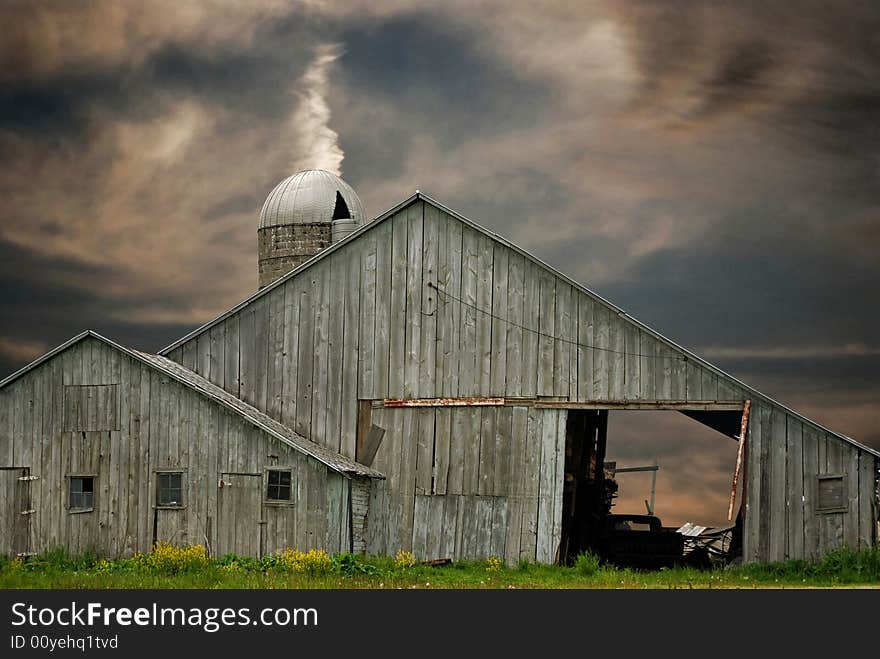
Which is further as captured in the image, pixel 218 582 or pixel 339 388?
pixel 339 388

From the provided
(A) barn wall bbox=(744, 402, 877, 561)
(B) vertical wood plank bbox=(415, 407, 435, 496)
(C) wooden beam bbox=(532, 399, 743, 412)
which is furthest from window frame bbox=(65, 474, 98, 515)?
(A) barn wall bbox=(744, 402, 877, 561)

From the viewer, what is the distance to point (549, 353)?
1064 inches

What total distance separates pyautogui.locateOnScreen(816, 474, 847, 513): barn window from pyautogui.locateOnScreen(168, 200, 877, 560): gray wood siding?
195 millimetres

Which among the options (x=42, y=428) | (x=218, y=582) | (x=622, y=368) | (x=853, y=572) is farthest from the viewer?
(x=42, y=428)

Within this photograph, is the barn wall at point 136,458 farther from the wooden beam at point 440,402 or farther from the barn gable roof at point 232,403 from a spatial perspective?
the wooden beam at point 440,402

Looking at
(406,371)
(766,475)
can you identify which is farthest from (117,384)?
(766,475)

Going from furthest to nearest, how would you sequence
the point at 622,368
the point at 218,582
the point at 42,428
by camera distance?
the point at 42,428 → the point at 622,368 → the point at 218,582

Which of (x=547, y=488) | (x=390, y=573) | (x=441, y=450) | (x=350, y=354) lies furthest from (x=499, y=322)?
(x=390, y=573)

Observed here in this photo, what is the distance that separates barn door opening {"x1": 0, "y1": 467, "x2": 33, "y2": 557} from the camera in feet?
91.2

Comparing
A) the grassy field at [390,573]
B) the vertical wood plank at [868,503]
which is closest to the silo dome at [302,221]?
the grassy field at [390,573]

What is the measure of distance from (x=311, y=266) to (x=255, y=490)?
19.4ft

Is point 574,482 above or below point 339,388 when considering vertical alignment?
below

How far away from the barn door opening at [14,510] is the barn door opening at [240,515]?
496 cm

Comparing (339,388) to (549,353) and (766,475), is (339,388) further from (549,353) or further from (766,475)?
(766,475)
